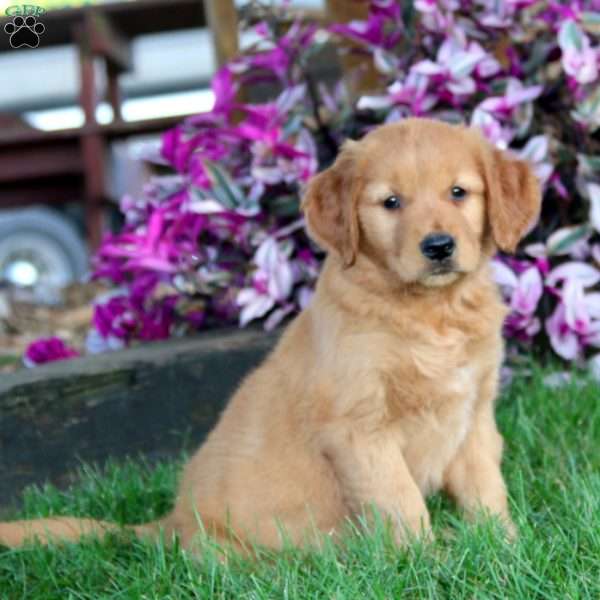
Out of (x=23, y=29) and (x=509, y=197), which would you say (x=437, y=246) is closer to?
(x=509, y=197)

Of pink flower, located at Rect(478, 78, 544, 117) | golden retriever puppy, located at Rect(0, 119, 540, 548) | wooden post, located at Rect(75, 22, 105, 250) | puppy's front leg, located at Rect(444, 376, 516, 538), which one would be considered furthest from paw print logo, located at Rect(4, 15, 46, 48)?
puppy's front leg, located at Rect(444, 376, 516, 538)

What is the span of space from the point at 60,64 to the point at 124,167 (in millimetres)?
1224

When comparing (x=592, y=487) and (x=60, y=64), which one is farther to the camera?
(x=60, y=64)

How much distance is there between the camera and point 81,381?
154 inches

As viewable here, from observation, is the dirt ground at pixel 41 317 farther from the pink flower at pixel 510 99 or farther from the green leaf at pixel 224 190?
the pink flower at pixel 510 99

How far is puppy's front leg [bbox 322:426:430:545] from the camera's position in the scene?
2.71 meters

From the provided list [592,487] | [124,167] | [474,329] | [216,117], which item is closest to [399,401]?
[474,329]

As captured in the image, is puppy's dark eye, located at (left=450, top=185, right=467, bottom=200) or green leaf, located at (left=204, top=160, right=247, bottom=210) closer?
puppy's dark eye, located at (left=450, top=185, right=467, bottom=200)

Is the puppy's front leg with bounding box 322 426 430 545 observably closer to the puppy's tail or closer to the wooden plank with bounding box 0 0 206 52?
the puppy's tail

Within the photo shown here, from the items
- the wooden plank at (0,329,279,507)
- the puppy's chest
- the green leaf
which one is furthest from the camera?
the green leaf

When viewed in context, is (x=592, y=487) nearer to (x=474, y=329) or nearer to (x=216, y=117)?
(x=474, y=329)

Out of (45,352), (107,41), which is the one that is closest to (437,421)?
(45,352)

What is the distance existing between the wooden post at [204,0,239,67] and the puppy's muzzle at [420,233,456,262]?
2.65 meters

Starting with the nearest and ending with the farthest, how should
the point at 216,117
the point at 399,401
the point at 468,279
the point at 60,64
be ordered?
the point at 399,401, the point at 468,279, the point at 216,117, the point at 60,64
